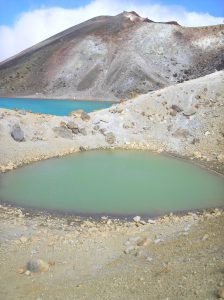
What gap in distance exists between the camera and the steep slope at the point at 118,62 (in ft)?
236

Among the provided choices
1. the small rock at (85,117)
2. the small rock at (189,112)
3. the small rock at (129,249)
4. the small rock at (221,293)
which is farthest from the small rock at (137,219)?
the small rock at (189,112)

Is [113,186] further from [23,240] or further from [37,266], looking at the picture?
[37,266]

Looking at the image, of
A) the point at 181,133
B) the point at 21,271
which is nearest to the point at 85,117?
the point at 181,133

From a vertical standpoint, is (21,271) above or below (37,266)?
below

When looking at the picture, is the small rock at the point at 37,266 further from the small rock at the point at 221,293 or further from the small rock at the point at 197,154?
the small rock at the point at 197,154

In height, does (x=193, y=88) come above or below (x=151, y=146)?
above

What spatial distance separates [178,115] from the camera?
33.5 meters

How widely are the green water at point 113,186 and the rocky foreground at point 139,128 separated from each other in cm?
191

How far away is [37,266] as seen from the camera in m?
12.7

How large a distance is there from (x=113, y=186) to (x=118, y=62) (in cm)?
5628

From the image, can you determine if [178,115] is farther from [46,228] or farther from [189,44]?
[189,44]

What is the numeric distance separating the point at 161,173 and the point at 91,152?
681cm

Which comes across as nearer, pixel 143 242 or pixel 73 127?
pixel 143 242

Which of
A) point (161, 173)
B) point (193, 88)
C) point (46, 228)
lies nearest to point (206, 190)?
point (161, 173)
